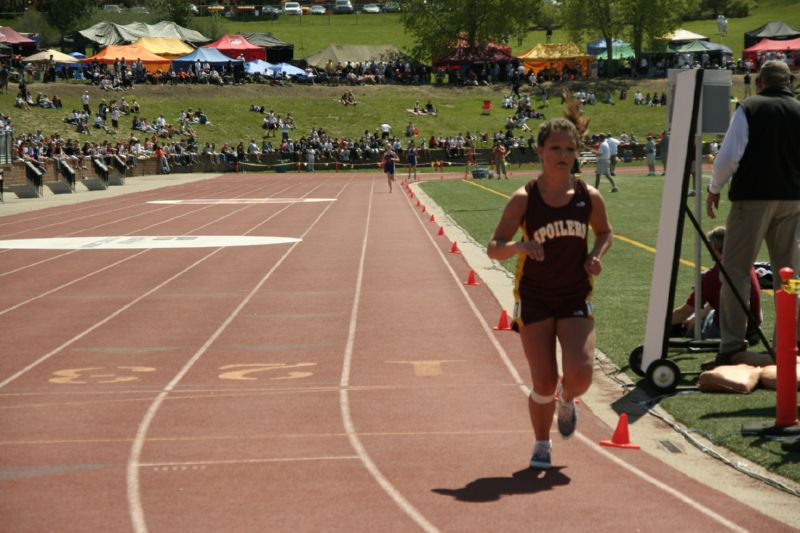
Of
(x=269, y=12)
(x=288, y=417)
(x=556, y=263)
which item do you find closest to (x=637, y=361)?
(x=288, y=417)

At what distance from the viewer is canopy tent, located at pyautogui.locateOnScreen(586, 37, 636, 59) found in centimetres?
9806

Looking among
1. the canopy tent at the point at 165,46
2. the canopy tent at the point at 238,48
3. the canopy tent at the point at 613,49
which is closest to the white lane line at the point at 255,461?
the canopy tent at the point at 165,46

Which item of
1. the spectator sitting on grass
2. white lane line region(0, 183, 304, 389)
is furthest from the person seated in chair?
the spectator sitting on grass

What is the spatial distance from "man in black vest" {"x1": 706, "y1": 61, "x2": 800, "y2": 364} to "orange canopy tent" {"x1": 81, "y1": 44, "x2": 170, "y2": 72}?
75.5 meters

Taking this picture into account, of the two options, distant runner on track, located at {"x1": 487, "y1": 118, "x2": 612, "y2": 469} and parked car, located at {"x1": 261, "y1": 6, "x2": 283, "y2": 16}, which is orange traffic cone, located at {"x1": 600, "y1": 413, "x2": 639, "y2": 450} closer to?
distant runner on track, located at {"x1": 487, "y1": 118, "x2": 612, "y2": 469}

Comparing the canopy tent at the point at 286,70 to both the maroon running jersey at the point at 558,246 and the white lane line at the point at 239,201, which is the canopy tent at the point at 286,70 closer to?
the white lane line at the point at 239,201

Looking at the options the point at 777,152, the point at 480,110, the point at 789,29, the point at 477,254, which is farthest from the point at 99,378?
the point at 789,29

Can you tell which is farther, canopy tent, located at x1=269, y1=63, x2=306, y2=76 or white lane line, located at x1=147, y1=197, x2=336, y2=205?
canopy tent, located at x1=269, y1=63, x2=306, y2=76

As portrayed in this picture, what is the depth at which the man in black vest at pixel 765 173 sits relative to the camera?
29.5 ft

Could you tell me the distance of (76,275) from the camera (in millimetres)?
18859

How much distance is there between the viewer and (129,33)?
93938mm

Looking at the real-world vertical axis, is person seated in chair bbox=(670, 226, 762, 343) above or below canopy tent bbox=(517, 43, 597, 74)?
below

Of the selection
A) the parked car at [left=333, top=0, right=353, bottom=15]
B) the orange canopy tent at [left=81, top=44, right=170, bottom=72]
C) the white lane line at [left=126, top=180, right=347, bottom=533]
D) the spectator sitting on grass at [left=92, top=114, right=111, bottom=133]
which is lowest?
the spectator sitting on grass at [left=92, top=114, right=111, bottom=133]

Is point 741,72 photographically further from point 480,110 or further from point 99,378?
point 99,378
